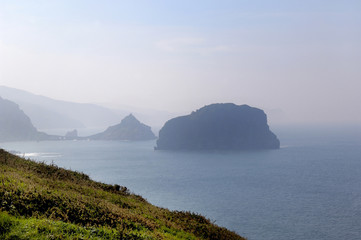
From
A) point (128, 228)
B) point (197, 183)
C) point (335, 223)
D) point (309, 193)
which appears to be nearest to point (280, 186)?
point (309, 193)

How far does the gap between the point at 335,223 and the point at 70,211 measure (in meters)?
93.5

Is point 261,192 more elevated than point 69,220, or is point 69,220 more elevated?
point 69,220

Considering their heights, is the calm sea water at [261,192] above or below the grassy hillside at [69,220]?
below

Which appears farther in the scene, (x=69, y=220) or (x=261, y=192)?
(x=261, y=192)

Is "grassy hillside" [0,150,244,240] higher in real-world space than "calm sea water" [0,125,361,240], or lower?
higher

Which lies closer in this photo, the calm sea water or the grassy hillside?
the grassy hillside

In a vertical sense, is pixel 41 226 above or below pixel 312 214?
above

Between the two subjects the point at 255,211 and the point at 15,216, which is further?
the point at 255,211

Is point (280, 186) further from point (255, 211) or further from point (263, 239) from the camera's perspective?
point (263, 239)

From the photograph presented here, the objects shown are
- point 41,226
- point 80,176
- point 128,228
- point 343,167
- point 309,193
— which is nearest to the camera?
point 41,226

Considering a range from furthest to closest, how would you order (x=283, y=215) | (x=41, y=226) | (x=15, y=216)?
(x=283, y=215) < (x=15, y=216) < (x=41, y=226)

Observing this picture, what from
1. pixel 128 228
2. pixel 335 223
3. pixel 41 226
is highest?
pixel 41 226

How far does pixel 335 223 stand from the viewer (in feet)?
293

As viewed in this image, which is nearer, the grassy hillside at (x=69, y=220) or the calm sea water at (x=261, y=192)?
the grassy hillside at (x=69, y=220)
